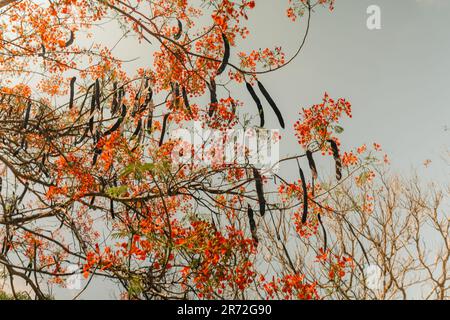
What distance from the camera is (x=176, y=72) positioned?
5.07 metres

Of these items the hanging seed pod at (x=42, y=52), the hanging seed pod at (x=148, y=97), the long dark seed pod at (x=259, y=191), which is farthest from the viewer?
the hanging seed pod at (x=42, y=52)

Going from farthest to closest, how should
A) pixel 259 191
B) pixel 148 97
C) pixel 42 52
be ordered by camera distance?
pixel 42 52
pixel 148 97
pixel 259 191

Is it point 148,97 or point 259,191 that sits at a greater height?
point 148,97

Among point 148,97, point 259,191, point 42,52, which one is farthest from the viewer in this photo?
point 42,52

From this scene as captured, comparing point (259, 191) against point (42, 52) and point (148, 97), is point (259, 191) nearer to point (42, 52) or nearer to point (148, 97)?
point (148, 97)

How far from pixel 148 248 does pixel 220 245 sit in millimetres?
794

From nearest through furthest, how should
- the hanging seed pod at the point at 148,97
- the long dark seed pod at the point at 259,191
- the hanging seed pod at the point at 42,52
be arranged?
the long dark seed pod at the point at 259,191
the hanging seed pod at the point at 148,97
the hanging seed pod at the point at 42,52

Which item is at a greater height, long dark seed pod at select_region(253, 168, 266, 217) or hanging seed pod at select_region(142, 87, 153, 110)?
hanging seed pod at select_region(142, 87, 153, 110)

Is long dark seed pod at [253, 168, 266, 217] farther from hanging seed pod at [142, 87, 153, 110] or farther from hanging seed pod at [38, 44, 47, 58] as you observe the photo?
hanging seed pod at [38, 44, 47, 58]

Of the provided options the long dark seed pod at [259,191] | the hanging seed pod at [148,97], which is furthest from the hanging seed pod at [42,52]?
the long dark seed pod at [259,191]

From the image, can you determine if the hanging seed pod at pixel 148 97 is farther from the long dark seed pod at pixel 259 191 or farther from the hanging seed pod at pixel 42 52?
the hanging seed pod at pixel 42 52

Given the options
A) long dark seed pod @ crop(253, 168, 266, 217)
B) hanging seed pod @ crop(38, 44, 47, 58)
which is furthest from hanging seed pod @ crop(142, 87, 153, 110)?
hanging seed pod @ crop(38, 44, 47, 58)

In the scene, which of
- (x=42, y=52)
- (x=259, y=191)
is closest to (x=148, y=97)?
(x=259, y=191)

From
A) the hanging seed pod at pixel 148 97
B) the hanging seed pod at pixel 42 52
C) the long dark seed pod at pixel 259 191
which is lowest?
the long dark seed pod at pixel 259 191
